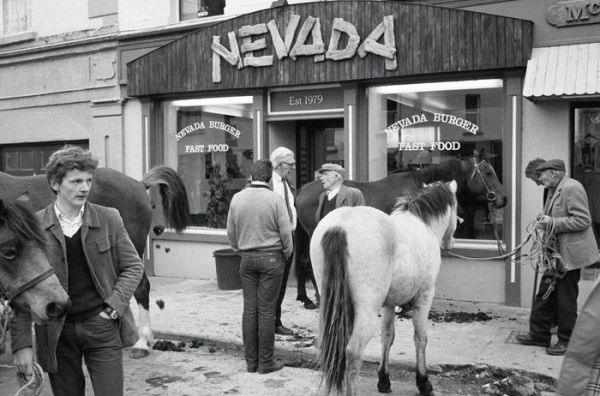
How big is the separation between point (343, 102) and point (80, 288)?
683 cm

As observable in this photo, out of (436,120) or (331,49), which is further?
(331,49)

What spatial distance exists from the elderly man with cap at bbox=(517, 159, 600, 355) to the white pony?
184cm

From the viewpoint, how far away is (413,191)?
805cm

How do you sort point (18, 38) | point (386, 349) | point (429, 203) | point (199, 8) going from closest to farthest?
point (386, 349), point (429, 203), point (199, 8), point (18, 38)

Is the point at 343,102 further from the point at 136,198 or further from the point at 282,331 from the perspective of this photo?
the point at 282,331

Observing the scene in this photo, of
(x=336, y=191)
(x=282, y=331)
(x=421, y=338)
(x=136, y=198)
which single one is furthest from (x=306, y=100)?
(x=421, y=338)

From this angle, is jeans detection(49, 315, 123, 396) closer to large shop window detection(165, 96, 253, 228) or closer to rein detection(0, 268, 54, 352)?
rein detection(0, 268, 54, 352)

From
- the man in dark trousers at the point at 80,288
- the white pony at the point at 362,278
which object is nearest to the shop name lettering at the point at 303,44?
the white pony at the point at 362,278

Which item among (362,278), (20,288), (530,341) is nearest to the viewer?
(20,288)

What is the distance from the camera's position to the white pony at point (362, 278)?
463 centimetres

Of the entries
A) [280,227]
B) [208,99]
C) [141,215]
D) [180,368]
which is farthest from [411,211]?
[208,99]

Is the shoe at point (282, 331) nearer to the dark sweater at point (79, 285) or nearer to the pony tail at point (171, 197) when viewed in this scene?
the pony tail at point (171, 197)

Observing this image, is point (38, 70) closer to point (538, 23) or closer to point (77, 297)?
point (538, 23)

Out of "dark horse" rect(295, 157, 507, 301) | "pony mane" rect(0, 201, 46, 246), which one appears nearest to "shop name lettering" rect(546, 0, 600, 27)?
"dark horse" rect(295, 157, 507, 301)
